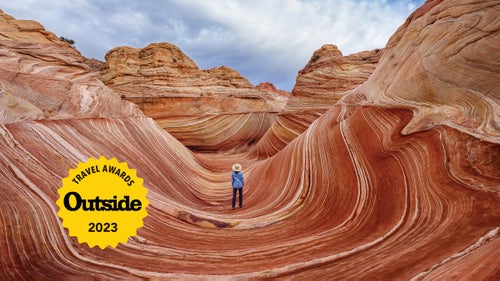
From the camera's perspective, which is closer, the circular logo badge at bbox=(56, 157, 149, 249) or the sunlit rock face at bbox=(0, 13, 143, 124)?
the circular logo badge at bbox=(56, 157, 149, 249)

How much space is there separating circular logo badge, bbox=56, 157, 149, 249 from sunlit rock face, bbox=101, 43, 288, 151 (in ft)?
39.7

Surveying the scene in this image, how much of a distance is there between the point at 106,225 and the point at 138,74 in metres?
16.4

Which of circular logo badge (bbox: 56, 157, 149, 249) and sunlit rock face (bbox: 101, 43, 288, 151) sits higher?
sunlit rock face (bbox: 101, 43, 288, 151)

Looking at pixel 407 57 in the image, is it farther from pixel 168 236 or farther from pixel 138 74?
pixel 138 74

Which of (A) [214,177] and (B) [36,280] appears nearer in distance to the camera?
(B) [36,280]

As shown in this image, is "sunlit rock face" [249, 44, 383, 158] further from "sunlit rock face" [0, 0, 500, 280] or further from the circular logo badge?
the circular logo badge

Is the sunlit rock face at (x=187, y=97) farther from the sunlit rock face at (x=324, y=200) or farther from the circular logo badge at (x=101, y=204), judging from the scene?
the circular logo badge at (x=101, y=204)

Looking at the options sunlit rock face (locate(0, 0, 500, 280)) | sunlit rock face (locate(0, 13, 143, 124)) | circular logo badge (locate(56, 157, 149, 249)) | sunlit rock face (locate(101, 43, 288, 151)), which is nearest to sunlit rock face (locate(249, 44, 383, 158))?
sunlit rock face (locate(101, 43, 288, 151))

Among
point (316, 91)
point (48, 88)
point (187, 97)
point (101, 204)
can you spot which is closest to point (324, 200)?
point (101, 204)

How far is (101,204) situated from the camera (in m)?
3.05

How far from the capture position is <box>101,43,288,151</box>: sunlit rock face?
51.2 feet

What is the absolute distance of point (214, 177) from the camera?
852cm

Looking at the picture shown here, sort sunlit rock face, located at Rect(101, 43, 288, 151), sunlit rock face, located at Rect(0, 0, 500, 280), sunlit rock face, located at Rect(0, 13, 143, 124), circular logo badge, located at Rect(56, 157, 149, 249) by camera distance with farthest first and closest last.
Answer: sunlit rock face, located at Rect(101, 43, 288, 151) → sunlit rock face, located at Rect(0, 13, 143, 124) → circular logo badge, located at Rect(56, 157, 149, 249) → sunlit rock face, located at Rect(0, 0, 500, 280)

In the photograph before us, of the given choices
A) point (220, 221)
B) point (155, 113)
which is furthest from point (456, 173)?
point (155, 113)
